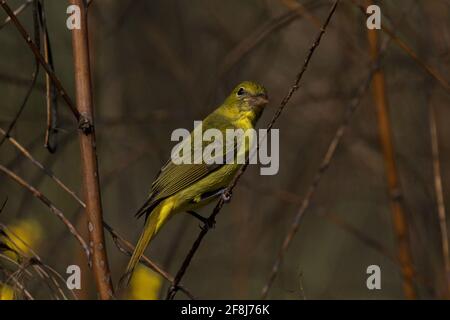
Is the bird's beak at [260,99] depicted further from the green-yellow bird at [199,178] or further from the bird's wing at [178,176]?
the bird's wing at [178,176]

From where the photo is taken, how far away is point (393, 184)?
3.50m

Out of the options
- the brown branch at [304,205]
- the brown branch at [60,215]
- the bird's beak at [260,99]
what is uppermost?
the bird's beak at [260,99]

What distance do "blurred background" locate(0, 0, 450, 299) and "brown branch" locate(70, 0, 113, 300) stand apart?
6.95 ft

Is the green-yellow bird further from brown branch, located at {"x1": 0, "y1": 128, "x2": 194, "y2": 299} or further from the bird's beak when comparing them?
brown branch, located at {"x1": 0, "y1": 128, "x2": 194, "y2": 299}

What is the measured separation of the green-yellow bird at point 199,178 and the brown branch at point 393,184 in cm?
110

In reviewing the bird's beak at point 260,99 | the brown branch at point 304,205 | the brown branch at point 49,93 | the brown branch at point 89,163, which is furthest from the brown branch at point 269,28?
the brown branch at point 89,163

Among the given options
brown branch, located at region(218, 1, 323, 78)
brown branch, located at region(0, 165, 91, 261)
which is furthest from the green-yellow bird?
brown branch, located at region(0, 165, 91, 261)

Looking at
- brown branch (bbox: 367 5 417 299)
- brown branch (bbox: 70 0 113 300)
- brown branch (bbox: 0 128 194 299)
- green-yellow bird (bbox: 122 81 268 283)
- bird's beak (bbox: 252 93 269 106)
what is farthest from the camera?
bird's beak (bbox: 252 93 269 106)

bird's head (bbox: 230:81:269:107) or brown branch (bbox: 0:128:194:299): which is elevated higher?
bird's head (bbox: 230:81:269:107)

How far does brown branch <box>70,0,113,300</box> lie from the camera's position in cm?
212

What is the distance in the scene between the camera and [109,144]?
5809 mm

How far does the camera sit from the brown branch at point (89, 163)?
2123mm

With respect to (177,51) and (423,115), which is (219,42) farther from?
(423,115)
